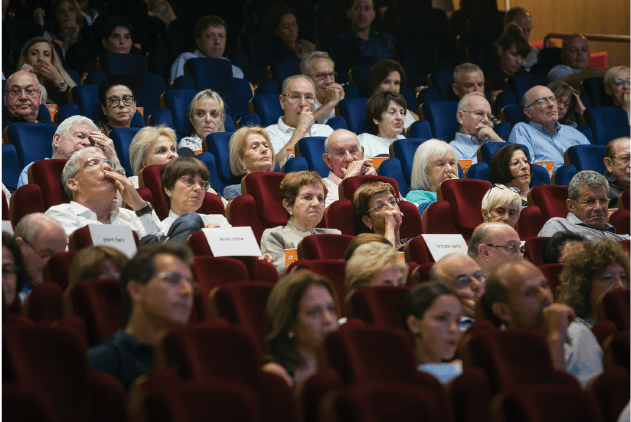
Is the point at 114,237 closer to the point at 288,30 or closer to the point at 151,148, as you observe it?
the point at 151,148

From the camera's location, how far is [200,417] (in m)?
0.67

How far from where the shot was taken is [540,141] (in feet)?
7.43

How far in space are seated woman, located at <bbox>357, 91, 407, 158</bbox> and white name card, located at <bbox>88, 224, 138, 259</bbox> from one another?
1.00 meters

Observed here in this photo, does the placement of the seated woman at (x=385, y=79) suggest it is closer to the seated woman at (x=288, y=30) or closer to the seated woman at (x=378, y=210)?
the seated woman at (x=288, y=30)

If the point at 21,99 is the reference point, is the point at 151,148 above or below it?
below

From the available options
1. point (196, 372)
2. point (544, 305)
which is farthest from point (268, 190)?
point (196, 372)

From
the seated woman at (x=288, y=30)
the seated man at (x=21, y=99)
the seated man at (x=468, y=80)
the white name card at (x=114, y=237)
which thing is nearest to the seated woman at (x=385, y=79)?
the seated man at (x=468, y=80)

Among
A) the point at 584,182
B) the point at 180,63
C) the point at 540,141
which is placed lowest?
the point at 540,141

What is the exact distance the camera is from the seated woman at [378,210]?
58.4 inches

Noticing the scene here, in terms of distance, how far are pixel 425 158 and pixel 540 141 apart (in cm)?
60

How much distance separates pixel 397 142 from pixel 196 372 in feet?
4.25

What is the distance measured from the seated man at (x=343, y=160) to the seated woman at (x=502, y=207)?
282mm

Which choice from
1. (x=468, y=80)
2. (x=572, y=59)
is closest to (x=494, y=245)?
(x=468, y=80)

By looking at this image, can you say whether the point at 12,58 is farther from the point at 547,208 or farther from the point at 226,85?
the point at 547,208
